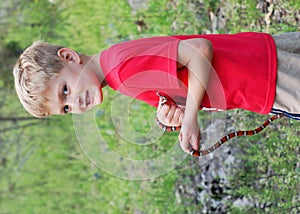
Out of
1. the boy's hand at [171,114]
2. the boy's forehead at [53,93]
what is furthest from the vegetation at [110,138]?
the boy's forehead at [53,93]

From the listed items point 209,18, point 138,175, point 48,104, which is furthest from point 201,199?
point 48,104

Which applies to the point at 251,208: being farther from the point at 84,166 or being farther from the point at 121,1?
the point at 84,166

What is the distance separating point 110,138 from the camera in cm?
269

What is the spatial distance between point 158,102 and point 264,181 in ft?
2.98

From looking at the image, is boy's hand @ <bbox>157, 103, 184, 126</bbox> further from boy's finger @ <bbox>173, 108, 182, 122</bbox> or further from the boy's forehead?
the boy's forehead

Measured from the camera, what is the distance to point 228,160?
2.35m

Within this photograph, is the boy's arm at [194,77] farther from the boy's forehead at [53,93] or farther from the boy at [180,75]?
the boy's forehead at [53,93]

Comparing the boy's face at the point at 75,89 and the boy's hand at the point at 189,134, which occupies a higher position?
the boy's face at the point at 75,89

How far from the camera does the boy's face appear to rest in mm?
1235

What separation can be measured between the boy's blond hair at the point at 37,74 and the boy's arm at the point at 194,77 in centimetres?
34

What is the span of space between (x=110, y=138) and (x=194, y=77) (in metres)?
1.59

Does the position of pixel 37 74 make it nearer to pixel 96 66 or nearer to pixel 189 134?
pixel 96 66

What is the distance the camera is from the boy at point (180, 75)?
1161mm

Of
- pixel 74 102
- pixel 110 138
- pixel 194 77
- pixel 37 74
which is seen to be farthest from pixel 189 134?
pixel 110 138
